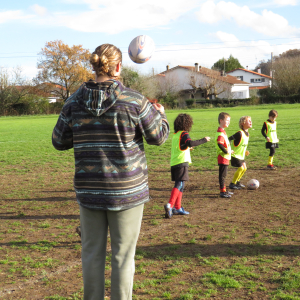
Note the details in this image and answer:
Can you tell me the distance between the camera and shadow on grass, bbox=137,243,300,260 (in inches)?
170

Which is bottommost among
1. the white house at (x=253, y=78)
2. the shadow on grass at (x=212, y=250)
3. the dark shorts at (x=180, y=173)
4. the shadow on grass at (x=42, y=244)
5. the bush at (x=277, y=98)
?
the shadow on grass at (x=212, y=250)

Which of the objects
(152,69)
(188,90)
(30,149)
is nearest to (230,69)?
(188,90)

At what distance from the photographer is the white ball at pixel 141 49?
4139mm

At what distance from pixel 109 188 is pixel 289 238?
11.0ft

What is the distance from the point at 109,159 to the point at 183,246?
262cm

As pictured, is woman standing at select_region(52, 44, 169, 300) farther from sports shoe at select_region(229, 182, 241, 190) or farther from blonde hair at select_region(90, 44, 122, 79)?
sports shoe at select_region(229, 182, 241, 190)

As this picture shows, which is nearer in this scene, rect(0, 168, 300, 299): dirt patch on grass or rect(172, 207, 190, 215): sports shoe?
rect(0, 168, 300, 299): dirt patch on grass

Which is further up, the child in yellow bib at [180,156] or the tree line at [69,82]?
the tree line at [69,82]

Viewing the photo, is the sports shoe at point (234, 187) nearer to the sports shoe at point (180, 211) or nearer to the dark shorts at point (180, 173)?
the sports shoe at point (180, 211)

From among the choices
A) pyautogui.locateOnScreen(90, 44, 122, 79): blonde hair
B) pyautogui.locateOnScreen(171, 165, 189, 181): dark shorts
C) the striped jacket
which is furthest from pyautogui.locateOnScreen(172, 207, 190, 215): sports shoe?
pyautogui.locateOnScreen(90, 44, 122, 79): blonde hair

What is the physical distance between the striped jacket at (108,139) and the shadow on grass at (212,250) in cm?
207

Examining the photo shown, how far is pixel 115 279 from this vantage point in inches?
99.8

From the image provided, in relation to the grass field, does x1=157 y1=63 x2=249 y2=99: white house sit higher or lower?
higher

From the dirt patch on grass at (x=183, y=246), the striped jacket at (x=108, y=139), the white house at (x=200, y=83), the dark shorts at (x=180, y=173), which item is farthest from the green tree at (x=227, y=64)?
the striped jacket at (x=108, y=139)
